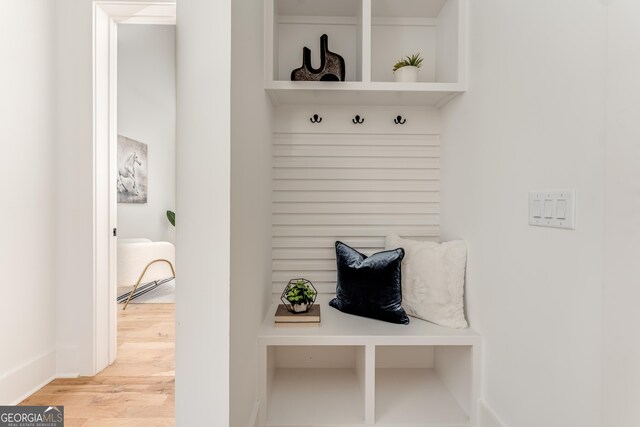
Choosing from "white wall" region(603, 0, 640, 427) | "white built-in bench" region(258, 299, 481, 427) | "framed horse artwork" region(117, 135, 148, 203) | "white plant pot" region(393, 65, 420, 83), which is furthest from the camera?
"framed horse artwork" region(117, 135, 148, 203)

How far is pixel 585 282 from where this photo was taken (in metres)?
0.97

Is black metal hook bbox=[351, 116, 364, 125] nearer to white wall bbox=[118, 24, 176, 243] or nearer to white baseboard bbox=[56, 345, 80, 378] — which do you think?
white baseboard bbox=[56, 345, 80, 378]

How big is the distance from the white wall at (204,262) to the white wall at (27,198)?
1.31 metres

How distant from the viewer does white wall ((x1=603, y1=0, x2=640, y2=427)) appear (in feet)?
2.64

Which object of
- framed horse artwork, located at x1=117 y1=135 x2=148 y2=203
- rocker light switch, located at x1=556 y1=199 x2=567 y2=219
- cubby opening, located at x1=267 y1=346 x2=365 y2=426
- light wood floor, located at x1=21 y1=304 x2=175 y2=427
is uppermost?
framed horse artwork, located at x1=117 y1=135 x2=148 y2=203

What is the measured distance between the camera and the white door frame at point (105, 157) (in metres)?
2.12

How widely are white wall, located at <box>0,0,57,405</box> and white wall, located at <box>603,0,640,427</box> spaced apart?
2.36 m

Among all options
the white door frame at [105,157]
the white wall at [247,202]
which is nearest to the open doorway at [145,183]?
the white door frame at [105,157]

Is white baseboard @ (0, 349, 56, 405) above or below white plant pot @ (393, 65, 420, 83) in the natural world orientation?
below

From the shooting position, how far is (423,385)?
1.93m

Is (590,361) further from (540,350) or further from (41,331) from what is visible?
(41,331)

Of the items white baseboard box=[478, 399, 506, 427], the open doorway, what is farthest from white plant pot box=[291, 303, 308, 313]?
the open doorway

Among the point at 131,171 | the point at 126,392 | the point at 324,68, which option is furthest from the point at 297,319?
the point at 131,171

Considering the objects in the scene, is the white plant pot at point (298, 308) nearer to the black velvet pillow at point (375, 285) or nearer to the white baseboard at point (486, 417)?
the black velvet pillow at point (375, 285)
